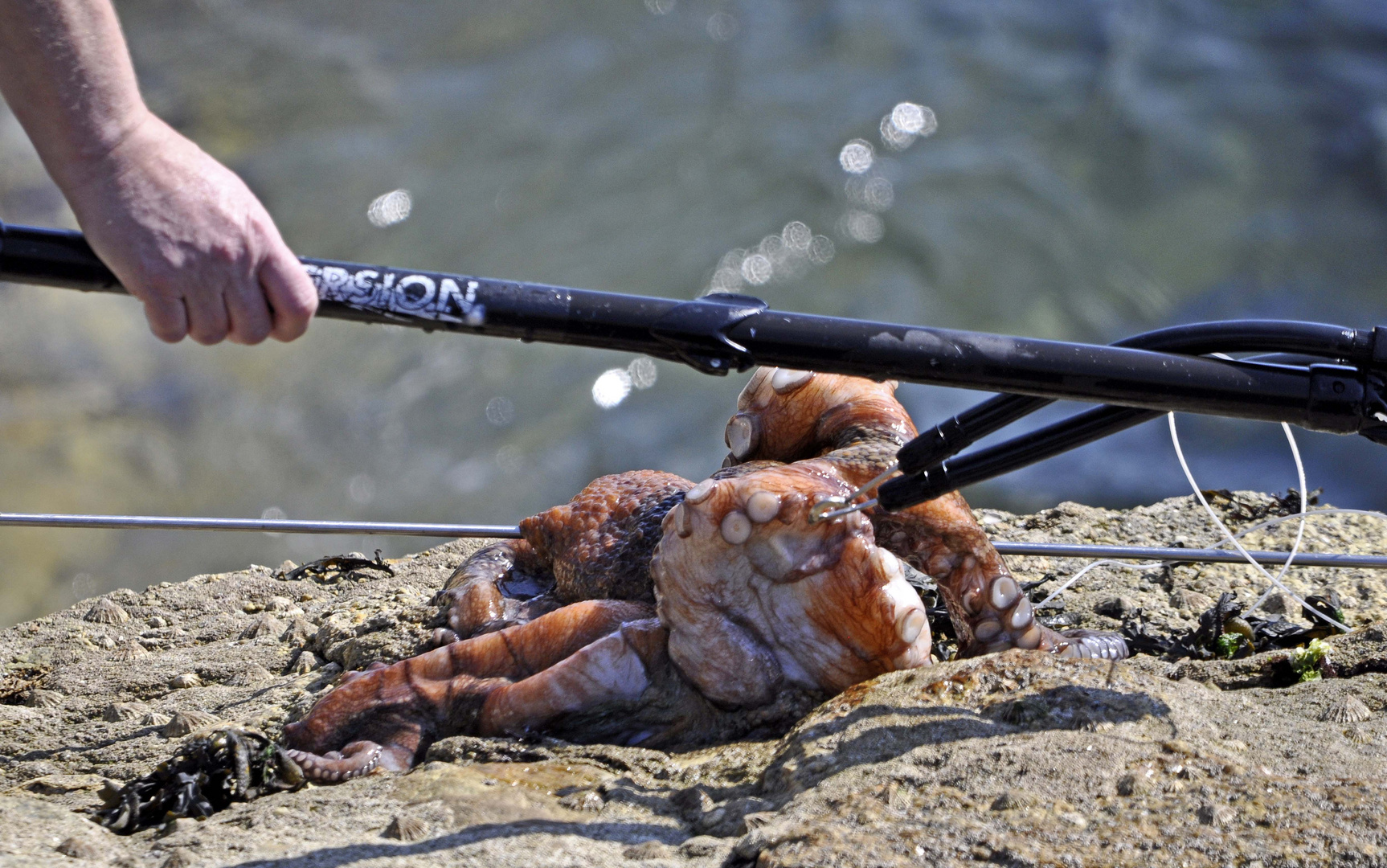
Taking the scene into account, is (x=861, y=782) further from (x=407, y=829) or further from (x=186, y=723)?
(x=186, y=723)

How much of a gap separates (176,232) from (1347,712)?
107 inches

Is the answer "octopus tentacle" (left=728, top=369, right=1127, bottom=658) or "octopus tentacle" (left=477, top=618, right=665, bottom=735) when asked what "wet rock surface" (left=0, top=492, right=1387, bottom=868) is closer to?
"octopus tentacle" (left=477, top=618, right=665, bottom=735)

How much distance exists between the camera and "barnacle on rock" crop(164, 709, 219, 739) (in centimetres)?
335

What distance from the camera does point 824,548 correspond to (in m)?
2.99

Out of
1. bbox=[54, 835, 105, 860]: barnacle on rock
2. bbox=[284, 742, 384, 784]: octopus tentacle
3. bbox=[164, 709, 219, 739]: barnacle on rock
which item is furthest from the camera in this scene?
bbox=[164, 709, 219, 739]: barnacle on rock

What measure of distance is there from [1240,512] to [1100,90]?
723 cm

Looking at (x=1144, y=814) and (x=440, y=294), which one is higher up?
(x=440, y=294)

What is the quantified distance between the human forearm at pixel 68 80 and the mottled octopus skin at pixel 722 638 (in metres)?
1.58

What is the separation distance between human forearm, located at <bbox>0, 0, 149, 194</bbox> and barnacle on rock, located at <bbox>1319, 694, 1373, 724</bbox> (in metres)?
→ 2.82

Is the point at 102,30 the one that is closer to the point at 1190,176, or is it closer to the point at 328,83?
the point at 1190,176


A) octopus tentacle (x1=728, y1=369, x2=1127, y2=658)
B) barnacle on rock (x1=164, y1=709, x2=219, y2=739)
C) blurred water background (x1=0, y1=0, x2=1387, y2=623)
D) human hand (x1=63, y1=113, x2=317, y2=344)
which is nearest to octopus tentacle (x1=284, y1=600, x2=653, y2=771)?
barnacle on rock (x1=164, y1=709, x2=219, y2=739)

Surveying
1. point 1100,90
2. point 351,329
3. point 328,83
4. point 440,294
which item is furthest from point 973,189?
point 440,294

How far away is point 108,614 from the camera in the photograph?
185 inches

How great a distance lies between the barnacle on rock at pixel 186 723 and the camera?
11.0 ft
